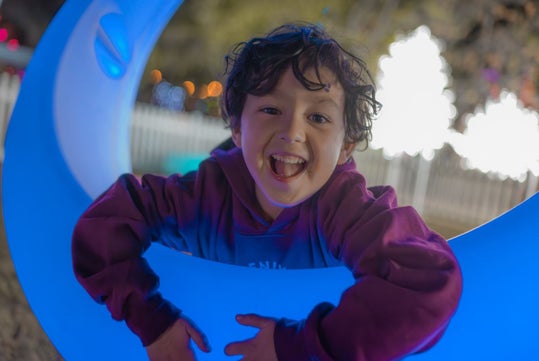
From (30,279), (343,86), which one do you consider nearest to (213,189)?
(343,86)

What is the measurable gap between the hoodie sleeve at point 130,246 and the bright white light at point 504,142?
24.1 ft

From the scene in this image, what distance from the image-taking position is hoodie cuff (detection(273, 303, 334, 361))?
0.92m

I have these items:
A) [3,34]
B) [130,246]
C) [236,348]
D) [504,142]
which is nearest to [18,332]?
[130,246]

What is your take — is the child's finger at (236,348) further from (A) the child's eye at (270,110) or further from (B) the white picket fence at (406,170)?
(B) the white picket fence at (406,170)

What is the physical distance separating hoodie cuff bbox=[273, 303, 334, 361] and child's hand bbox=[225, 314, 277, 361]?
0.01 m

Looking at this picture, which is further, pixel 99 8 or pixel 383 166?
pixel 383 166

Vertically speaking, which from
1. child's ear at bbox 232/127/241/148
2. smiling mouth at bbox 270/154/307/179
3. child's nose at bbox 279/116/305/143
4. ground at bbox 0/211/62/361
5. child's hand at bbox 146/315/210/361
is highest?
child's ear at bbox 232/127/241/148

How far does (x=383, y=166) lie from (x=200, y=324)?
7.20m

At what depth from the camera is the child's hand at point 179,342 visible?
104 centimetres

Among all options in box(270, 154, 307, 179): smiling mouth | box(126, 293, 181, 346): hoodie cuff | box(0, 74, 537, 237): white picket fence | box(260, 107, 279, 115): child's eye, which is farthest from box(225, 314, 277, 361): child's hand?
box(0, 74, 537, 237): white picket fence

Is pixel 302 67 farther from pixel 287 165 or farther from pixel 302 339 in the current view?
pixel 302 339

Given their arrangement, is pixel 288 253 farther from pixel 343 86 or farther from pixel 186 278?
pixel 343 86

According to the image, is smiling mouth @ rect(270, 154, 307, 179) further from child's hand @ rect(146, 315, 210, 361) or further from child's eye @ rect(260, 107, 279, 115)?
child's hand @ rect(146, 315, 210, 361)

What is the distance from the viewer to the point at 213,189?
117 cm
